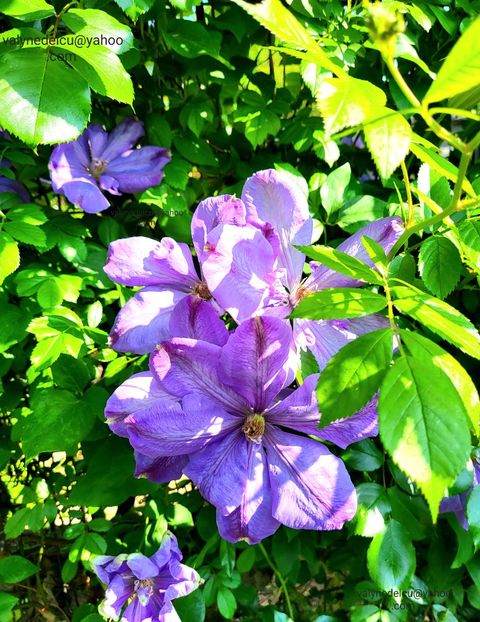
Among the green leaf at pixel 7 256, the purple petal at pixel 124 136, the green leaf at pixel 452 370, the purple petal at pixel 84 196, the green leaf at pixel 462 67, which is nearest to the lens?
the green leaf at pixel 462 67

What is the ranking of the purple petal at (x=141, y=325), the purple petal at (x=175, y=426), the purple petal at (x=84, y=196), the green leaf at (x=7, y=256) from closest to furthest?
the purple petal at (x=175, y=426)
the purple petal at (x=141, y=325)
the green leaf at (x=7, y=256)
the purple petal at (x=84, y=196)

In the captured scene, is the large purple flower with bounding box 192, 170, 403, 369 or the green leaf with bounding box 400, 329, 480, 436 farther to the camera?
the large purple flower with bounding box 192, 170, 403, 369

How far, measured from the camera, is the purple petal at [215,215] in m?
0.67

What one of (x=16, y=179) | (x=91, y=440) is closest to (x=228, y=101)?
(x=16, y=179)

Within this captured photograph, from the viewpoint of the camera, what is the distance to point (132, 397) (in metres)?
0.63

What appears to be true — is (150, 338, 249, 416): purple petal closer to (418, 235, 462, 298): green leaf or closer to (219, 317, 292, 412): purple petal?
(219, 317, 292, 412): purple petal

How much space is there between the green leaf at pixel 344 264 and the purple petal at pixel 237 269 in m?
0.07

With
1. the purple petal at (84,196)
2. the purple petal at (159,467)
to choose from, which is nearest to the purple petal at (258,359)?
the purple petal at (159,467)

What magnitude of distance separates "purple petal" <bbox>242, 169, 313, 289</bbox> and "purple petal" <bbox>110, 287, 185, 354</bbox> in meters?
0.16

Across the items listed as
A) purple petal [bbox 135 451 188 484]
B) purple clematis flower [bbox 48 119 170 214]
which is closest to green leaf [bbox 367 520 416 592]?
purple petal [bbox 135 451 188 484]

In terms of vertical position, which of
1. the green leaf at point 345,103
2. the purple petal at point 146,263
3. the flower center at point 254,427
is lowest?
the flower center at point 254,427

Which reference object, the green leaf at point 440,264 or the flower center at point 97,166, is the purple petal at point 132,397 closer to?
the green leaf at point 440,264

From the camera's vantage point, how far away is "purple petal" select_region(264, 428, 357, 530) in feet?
2.01

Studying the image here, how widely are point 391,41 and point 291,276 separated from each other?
0.39 meters
